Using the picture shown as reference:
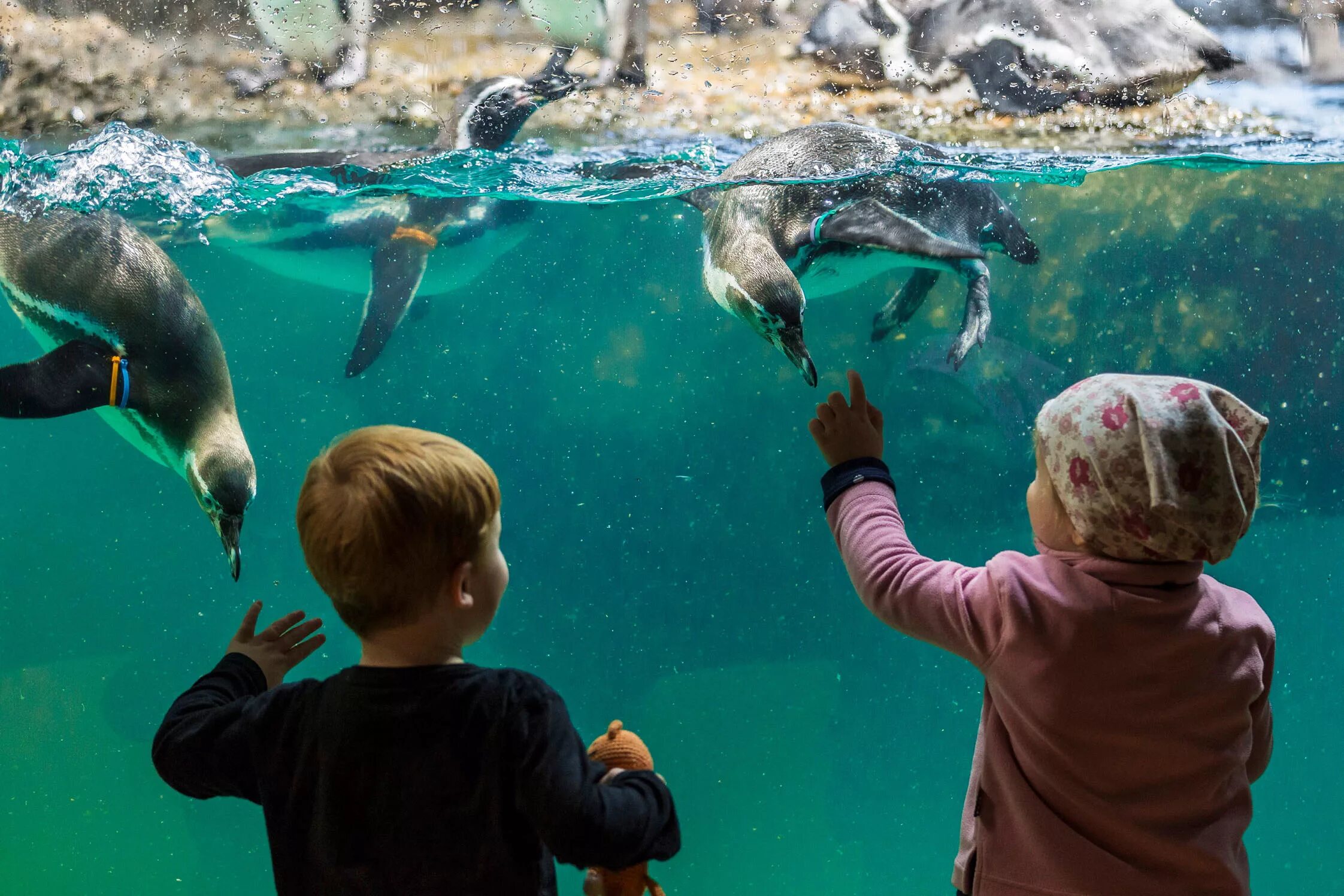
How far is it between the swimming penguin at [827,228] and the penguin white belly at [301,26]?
139 centimetres

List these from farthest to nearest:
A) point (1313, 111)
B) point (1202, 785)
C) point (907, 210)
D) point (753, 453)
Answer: point (753, 453) < point (907, 210) < point (1313, 111) < point (1202, 785)

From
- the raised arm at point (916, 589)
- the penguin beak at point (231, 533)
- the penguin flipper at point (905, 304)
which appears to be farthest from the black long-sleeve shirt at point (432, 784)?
the penguin flipper at point (905, 304)

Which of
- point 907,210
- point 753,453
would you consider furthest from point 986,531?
point 907,210

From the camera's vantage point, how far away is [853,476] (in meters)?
1.57

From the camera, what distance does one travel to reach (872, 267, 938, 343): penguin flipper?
4.53m

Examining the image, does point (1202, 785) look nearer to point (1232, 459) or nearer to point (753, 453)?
point (1232, 459)

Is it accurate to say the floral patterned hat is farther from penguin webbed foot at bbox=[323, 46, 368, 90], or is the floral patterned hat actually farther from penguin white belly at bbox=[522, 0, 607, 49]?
penguin webbed foot at bbox=[323, 46, 368, 90]

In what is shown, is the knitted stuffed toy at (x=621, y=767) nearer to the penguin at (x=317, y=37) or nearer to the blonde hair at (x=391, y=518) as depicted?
the blonde hair at (x=391, y=518)

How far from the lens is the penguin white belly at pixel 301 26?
8.15 ft

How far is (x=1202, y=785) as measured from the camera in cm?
132

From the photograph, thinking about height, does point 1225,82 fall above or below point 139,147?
above

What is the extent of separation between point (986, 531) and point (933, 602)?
5.50 meters

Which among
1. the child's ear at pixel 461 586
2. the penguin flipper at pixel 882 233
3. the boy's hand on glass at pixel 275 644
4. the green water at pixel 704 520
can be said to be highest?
the penguin flipper at pixel 882 233

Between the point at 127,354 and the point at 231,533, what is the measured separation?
2.30ft
